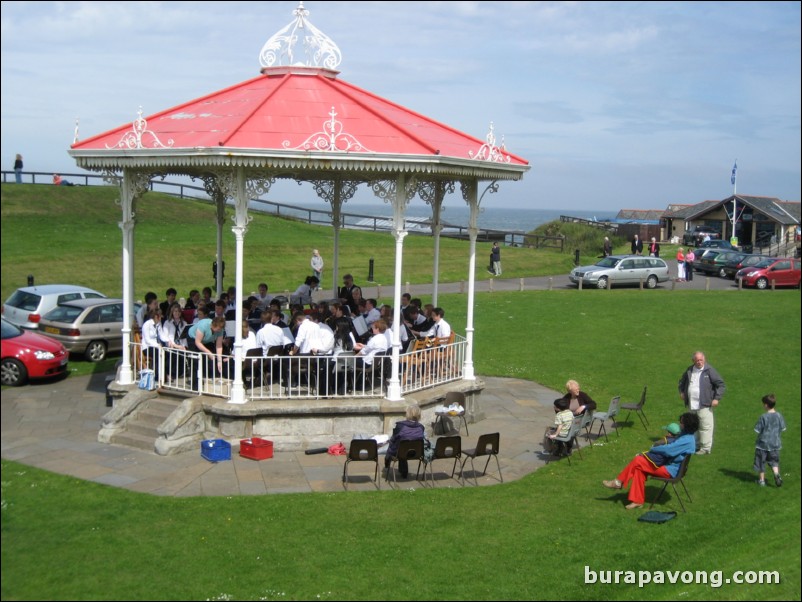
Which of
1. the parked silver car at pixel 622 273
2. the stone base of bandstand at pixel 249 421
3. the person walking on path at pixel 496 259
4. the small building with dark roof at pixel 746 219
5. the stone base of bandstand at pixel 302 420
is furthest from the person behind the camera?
the small building with dark roof at pixel 746 219

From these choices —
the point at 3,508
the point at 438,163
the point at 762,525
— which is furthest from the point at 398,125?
the point at 3,508

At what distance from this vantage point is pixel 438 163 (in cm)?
1373

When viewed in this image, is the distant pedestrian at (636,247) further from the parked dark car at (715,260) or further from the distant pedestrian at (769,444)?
the distant pedestrian at (769,444)

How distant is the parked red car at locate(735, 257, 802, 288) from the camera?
38469mm

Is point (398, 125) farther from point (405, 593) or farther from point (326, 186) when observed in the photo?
point (405, 593)

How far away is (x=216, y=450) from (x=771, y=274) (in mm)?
32838

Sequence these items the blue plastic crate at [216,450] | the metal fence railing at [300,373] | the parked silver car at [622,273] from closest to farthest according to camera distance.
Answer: the blue plastic crate at [216,450]
the metal fence railing at [300,373]
the parked silver car at [622,273]

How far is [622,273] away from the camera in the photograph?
125 feet

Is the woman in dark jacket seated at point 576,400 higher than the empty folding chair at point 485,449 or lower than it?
higher

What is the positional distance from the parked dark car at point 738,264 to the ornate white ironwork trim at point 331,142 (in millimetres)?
32874

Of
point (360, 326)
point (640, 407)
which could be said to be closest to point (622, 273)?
point (640, 407)

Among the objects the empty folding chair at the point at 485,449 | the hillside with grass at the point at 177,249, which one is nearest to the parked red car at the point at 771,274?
the hillside with grass at the point at 177,249

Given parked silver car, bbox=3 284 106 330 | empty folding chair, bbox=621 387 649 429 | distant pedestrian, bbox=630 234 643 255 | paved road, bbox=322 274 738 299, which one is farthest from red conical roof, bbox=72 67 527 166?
Answer: distant pedestrian, bbox=630 234 643 255

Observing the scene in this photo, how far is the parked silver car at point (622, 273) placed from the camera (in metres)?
37.5
